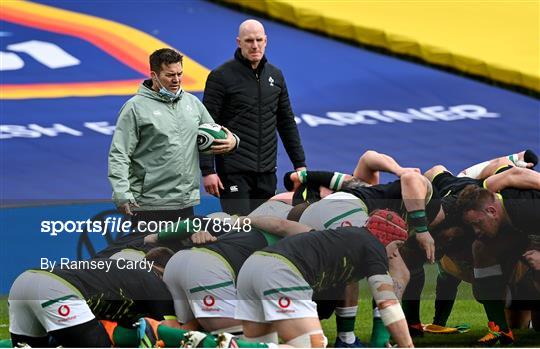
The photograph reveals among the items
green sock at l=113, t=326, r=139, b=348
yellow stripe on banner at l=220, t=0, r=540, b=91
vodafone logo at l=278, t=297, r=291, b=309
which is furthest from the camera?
yellow stripe on banner at l=220, t=0, r=540, b=91

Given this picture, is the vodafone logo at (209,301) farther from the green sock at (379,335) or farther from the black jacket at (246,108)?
the black jacket at (246,108)

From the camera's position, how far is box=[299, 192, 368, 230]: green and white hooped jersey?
7652mm

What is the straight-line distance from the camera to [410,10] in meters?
16.5

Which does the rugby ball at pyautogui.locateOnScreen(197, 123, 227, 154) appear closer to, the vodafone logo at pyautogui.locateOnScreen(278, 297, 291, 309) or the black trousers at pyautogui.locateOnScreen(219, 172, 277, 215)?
the black trousers at pyautogui.locateOnScreen(219, 172, 277, 215)

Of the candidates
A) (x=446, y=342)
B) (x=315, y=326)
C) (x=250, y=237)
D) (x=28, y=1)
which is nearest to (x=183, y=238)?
(x=250, y=237)

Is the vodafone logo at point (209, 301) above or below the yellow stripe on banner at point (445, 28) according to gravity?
below

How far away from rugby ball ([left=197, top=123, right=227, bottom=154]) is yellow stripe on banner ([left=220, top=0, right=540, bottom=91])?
764 centimetres

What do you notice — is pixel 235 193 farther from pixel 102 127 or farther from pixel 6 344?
pixel 102 127

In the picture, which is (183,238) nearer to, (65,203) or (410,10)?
(65,203)

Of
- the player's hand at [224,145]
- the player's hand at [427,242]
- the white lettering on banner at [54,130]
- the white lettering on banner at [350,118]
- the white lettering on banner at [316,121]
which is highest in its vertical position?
the player's hand at [224,145]

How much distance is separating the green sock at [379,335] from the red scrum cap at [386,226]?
19.4 inches

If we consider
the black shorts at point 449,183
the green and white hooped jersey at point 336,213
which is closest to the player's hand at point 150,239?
the green and white hooped jersey at point 336,213

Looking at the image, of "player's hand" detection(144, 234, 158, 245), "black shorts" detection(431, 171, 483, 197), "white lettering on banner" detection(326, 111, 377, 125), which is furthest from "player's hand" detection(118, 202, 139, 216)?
"white lettering on banner" detection(326, 111, 377, 125)

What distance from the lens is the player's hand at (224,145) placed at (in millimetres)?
8039
